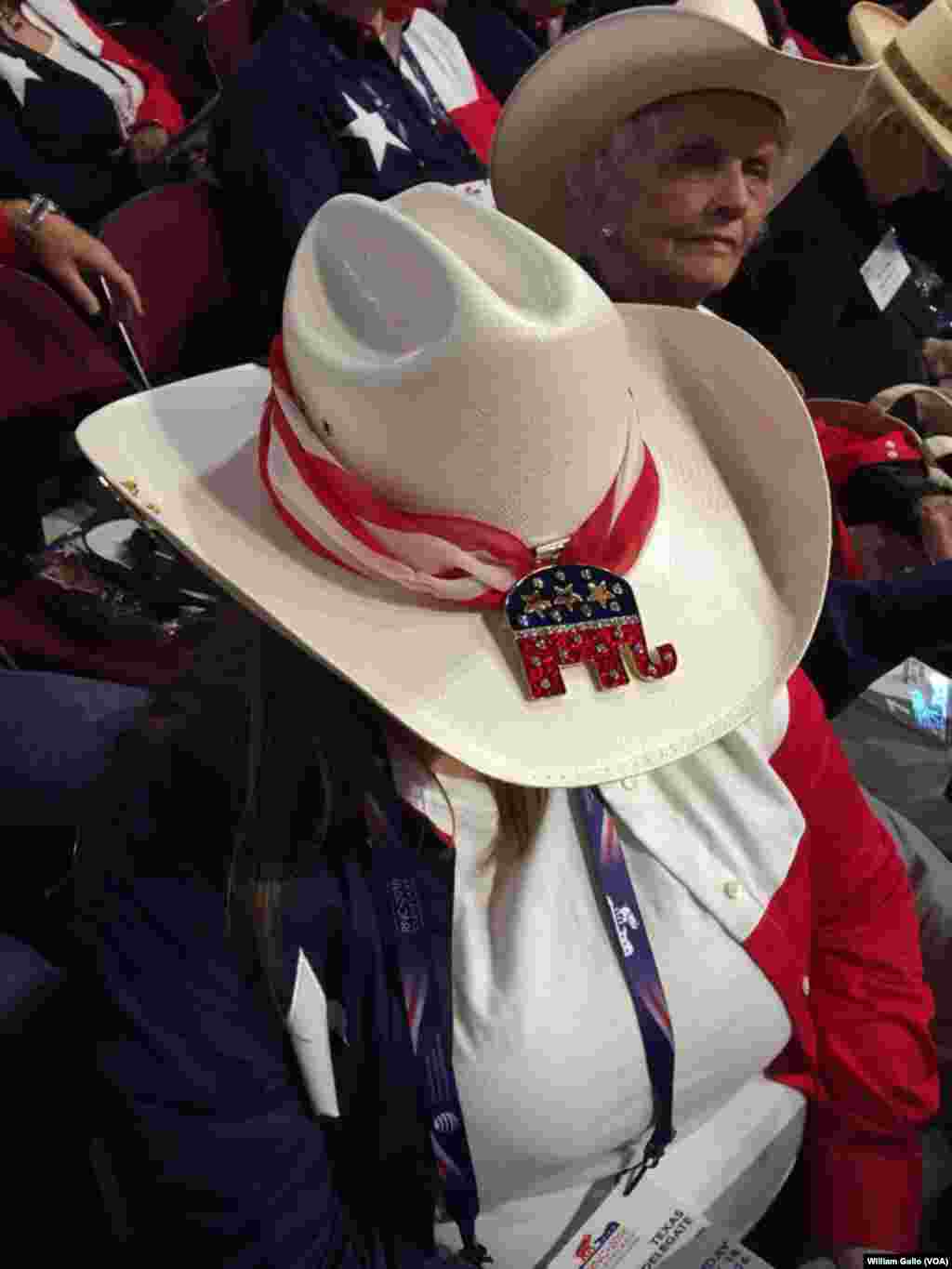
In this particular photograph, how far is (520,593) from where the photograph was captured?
671 millimetres

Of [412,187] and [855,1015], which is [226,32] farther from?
[855,1015]

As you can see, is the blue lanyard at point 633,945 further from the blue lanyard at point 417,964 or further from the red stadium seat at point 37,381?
the red stadium seat at point 37,381

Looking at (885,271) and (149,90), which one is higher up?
(149,90)

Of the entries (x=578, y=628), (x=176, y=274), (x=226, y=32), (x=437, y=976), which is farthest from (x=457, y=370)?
(x=226, y=32)

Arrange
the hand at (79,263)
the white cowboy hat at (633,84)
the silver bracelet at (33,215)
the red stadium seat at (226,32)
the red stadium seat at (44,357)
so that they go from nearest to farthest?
the white cowboy hat at (633,84)
the red stadium seat at (44,357)
the hand at (79,263)
the silver bracelet at (33,215)
the red stadium seat at (226,32)

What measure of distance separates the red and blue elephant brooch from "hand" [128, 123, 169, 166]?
219 centimetres

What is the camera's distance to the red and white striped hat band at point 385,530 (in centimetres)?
64

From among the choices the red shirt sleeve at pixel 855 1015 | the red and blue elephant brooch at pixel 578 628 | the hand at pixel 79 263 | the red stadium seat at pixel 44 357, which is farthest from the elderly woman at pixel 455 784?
the hand at pixel 79 263

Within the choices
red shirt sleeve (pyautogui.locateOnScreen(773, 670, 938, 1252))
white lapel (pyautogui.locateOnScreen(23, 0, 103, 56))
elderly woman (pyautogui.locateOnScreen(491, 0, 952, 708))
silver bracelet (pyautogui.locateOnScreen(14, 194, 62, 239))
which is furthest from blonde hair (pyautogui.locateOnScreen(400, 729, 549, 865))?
white lapel (pyautogui.locateOnScreen(23, 0, 103, 56))

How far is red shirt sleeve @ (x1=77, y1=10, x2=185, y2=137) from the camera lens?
8.32ft

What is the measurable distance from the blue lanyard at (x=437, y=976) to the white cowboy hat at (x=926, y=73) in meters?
1.71

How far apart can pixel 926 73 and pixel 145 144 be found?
5.67 feet

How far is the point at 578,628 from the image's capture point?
0.68 m

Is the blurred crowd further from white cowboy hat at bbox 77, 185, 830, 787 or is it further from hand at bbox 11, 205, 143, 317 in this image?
white cowboy hat at bbox 77, 185, 830, 787
